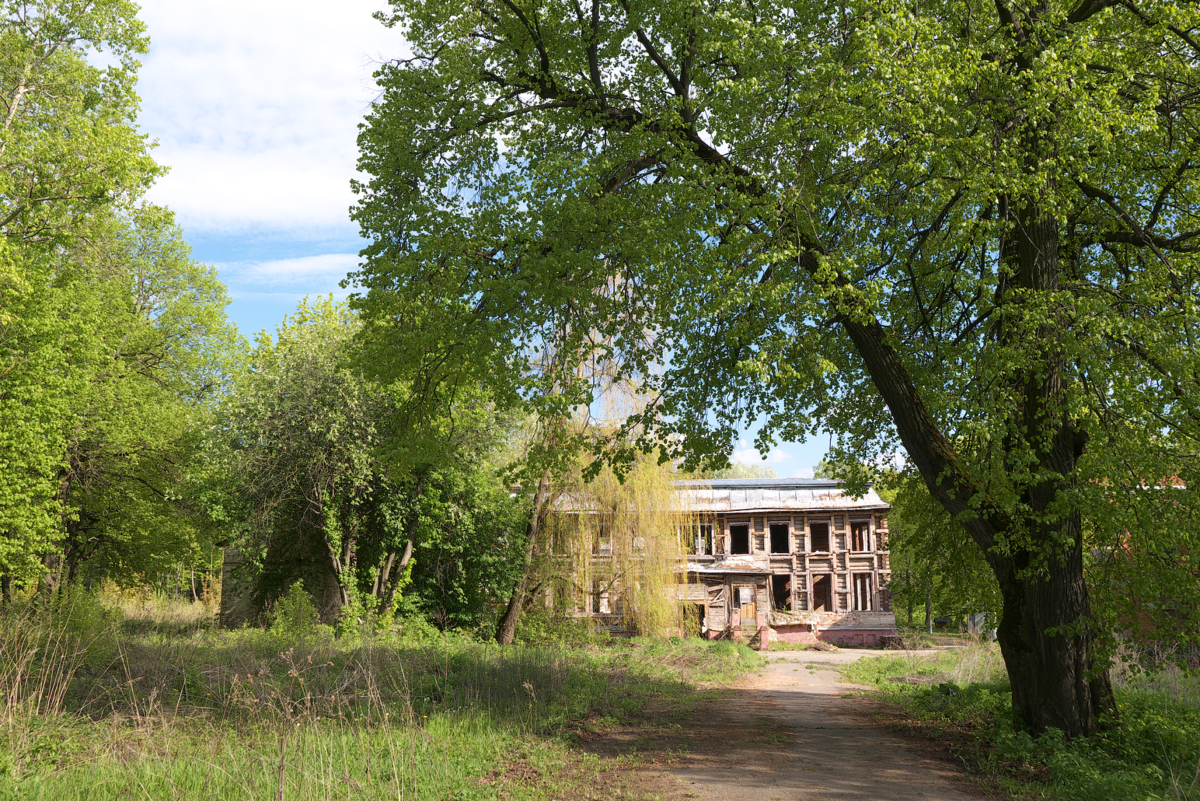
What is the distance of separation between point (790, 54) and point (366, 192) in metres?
6.68

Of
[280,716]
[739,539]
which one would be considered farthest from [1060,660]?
[739,539]

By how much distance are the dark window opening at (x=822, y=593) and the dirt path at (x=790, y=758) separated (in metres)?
23.6

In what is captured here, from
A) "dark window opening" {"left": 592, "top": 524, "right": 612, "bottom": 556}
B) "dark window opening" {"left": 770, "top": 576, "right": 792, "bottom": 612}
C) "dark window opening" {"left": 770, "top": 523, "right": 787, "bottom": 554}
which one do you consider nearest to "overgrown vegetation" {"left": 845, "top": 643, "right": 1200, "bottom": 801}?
"dark window opening" {"left": 592, "top": 524, "right": 612, "bottom": 556}

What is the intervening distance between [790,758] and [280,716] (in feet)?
18.5

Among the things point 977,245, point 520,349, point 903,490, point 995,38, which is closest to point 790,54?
point 995,38

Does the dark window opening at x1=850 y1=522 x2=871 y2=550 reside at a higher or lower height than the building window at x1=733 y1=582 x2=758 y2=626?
higher

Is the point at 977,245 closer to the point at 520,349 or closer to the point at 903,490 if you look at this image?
the point at 903,490

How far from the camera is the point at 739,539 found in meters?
39.6

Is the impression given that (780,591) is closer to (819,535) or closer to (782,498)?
(819,535)

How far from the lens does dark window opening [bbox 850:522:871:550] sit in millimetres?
36750

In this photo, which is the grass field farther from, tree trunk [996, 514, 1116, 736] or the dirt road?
tree trunk [996, 514, 1116, 736]

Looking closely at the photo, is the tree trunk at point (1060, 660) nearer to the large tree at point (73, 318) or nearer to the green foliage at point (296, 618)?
the green foliage at point (296, 618)

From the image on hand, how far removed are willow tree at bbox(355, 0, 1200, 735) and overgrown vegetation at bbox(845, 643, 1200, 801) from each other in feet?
1.52

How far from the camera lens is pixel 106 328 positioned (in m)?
24.9
